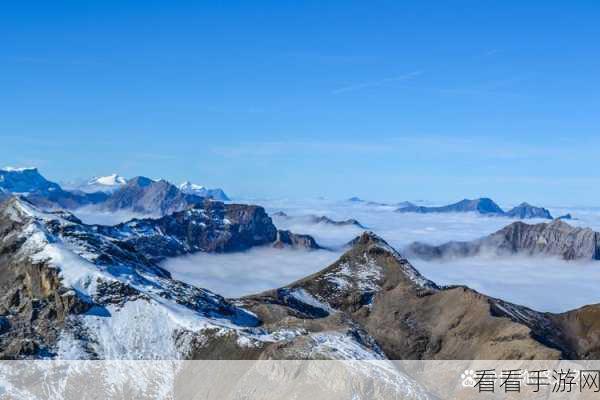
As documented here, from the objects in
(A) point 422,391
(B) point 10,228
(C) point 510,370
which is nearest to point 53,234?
(B) point 10,228

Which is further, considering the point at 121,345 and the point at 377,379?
the point at 121,345

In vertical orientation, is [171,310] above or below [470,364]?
above

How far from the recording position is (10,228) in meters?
181

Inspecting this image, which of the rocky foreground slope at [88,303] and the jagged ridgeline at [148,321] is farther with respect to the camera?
the rocky foreground slope at [88,303]

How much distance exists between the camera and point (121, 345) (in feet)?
461

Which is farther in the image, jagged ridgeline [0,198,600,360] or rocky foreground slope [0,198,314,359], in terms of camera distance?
rocky foreground slope [0,198,314,359]

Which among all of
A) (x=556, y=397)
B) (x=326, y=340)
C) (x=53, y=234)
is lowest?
(x=556, y=397)

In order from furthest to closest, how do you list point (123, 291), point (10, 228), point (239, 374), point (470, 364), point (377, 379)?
1. point (10, 228)
2. point (470, 364)
3. point (123, 291)
4. point (239, 374)
5. point (377, 379)

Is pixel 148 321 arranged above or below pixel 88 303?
below

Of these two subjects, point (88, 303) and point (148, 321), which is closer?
point (148, 321)

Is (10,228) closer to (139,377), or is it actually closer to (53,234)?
(53,234)

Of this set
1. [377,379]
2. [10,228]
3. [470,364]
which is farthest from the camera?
[10,228]

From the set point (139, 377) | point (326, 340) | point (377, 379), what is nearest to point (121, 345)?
point (139, 377)

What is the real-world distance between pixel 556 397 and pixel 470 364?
23733 millimetres
